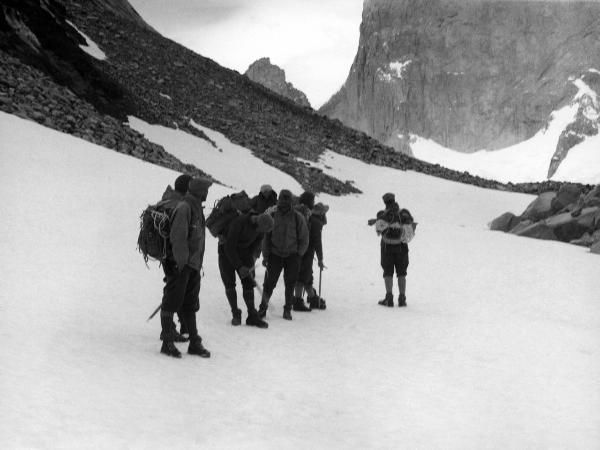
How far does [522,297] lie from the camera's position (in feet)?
50.9

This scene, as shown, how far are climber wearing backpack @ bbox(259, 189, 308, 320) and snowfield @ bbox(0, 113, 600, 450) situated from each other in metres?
0.48

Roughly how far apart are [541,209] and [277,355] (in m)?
28.1

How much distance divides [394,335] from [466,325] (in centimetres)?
161

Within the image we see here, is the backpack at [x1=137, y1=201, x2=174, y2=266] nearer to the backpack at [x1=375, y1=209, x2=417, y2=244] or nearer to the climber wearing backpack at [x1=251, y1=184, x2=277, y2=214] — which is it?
the climber wearing backpack at [x1=251, y1=184, x2=277, y2=214]

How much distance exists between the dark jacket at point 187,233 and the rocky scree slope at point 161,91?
19.0 meters

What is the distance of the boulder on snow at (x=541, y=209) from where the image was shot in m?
34.3

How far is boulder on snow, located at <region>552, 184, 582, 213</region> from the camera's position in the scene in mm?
33594

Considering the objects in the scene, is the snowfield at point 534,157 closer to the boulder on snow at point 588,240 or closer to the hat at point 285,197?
the boulder on snow at point 588,240

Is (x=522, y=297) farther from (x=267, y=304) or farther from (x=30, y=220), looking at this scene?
(x=30, y=220)

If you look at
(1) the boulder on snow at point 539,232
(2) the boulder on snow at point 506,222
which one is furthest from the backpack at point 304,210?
(2) the boulder on snow at point 506,222

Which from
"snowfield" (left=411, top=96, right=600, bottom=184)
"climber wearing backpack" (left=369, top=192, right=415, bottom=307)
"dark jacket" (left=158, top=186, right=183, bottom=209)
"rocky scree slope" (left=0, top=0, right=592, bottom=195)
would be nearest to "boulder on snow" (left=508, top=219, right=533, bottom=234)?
"rocky scree slope" (left=0, top=0, right=592, bottom=195)

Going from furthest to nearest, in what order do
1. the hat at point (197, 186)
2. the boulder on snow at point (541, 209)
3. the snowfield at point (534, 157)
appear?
the snowfield at point (534, 157) < the boulder on snow at point (541, 209) < the hat at point (197, 186)

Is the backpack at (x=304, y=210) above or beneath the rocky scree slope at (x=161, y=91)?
beneath

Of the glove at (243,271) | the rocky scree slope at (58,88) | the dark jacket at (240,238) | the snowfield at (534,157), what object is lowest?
the glove at (243,271)
